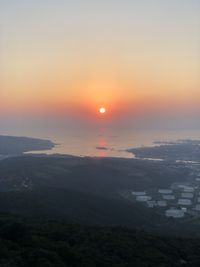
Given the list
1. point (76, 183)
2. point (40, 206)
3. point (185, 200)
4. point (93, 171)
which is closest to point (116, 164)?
point (93, 171)

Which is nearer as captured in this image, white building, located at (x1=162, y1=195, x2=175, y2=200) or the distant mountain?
white building, located at (x1=162, y1=195, x2=175, y2=200)

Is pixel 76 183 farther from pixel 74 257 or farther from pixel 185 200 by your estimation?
pixel 74 257

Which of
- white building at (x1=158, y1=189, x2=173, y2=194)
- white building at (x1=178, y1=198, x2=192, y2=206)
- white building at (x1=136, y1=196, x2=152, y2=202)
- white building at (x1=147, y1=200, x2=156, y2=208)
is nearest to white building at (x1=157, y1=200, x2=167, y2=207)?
white building at (x1=147, y1=200, x2=156, y2=208)

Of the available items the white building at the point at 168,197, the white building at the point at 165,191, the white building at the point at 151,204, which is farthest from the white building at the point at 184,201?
the white building at the point at 165,191

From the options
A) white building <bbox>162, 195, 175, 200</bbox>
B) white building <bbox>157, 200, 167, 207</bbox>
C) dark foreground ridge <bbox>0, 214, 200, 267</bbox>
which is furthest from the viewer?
white building <bbox>162, 195, 175, 200</bbox>

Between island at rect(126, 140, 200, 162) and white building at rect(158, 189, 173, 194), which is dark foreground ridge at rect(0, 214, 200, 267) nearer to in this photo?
white building at rect(158, 189, 173, 194)

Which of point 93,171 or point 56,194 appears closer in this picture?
point 56,194

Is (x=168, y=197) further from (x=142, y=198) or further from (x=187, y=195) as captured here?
(x=142, y=198)
